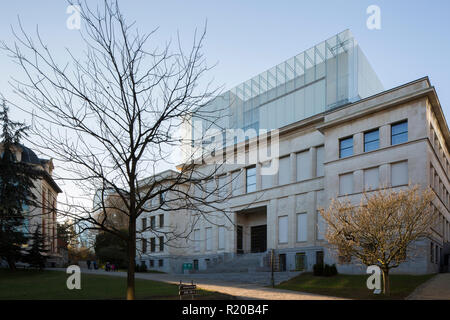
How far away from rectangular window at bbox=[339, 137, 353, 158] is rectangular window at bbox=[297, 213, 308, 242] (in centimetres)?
773

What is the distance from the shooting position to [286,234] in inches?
1679

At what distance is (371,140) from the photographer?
112 feet

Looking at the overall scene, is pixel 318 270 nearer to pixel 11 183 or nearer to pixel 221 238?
pixel 221 238

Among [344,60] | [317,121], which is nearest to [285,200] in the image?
[317,121]

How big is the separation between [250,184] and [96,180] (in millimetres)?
36735

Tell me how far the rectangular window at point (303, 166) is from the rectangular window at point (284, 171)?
127cm

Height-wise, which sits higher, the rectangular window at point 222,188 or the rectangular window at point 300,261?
the rectangular window at point 222,188

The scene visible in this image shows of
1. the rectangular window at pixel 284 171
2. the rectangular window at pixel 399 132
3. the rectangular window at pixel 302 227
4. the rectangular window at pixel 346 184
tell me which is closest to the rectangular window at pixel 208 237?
the rectangular window at pixel 284 171

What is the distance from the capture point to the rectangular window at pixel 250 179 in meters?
47.7

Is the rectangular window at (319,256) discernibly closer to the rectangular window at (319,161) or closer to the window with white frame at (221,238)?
the rectangular window at (319,161)

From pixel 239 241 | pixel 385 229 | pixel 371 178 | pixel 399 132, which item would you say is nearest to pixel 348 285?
pixel 385 229

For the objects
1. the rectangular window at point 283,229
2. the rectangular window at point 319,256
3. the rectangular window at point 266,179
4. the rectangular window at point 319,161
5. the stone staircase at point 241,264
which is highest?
the rectangular window at point 319,161

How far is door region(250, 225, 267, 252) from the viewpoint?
162 feet
